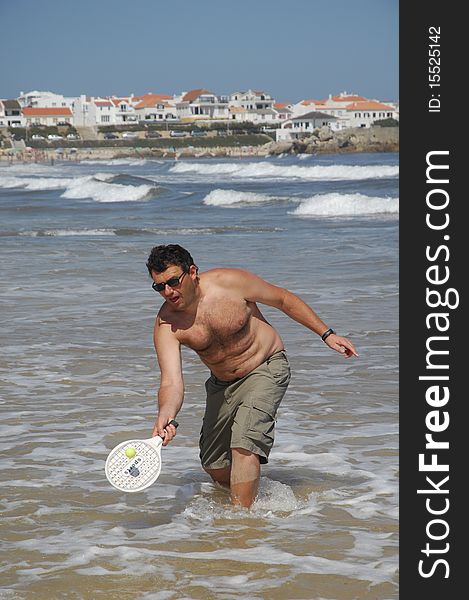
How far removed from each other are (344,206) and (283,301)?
72.4ft

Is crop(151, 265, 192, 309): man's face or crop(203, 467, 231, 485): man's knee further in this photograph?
crop(203, 467, 231, 485): man's knee

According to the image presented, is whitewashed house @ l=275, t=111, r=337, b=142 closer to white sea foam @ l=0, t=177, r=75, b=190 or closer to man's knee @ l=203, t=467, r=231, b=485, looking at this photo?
white sea foam @ l=0, t=177, r=75, b=190

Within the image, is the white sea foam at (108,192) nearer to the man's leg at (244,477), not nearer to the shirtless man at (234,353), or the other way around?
the shirtless man at (234,353)

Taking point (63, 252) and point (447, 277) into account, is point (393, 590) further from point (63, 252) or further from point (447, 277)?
point (63, 252)

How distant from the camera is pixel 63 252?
16672mm

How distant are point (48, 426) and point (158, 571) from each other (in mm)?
2391

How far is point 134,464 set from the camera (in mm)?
4672

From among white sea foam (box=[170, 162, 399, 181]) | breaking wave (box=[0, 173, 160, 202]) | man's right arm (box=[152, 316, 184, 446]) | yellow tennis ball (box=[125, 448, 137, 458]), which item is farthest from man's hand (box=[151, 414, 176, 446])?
white sea foam (box=[170, 162, 399, 181])

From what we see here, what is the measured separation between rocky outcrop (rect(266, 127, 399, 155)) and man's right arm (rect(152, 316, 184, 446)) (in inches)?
4082

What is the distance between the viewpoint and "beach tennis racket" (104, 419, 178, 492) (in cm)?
458

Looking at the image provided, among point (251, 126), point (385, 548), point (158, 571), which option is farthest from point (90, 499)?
point (251, 126)

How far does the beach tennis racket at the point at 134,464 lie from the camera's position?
4582 millimetres

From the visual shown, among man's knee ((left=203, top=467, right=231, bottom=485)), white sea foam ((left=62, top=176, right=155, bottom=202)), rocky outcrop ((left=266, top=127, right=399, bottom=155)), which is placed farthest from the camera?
rocky outcrop ((left=266, top=127, right=399, bottom=155))

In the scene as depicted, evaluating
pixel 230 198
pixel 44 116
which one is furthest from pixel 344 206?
pixel 44 116
